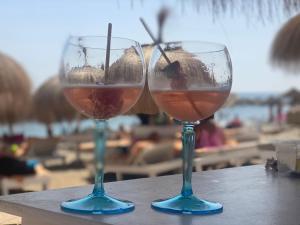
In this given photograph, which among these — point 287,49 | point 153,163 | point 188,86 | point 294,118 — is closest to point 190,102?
point 188,86

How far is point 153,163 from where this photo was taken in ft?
25.4

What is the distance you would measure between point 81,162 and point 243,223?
36.0 ft

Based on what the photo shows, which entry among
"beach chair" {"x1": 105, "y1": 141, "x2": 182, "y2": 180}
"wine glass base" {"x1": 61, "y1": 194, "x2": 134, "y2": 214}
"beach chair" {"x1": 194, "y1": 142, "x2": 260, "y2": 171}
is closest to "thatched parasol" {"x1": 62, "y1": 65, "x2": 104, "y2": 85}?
"wine glass base" {"x1": 61, "y1": 194, "x2": 134, "y2": 214}

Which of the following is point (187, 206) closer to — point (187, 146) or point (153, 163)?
point (187, 146)

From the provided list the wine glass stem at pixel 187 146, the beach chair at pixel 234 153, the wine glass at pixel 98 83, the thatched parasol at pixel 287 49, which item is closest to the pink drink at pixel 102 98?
the wine glass at pixel 98 83

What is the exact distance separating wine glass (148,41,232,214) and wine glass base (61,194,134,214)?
2.8 inches

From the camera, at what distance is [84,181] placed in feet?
27.6

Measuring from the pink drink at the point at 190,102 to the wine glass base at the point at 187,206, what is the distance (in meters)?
0.16

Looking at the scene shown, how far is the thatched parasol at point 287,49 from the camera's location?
449cm

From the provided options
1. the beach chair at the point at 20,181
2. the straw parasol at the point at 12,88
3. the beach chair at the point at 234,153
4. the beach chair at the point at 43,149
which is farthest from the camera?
the beach chair at the point at 43,149

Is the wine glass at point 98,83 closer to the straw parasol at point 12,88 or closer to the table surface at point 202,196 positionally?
the table surface at point 202,196

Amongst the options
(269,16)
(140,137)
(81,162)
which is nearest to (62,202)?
(269,16)

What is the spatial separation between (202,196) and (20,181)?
532 centimetres

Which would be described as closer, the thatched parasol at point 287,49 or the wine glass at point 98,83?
the wine glass at point 98,83
